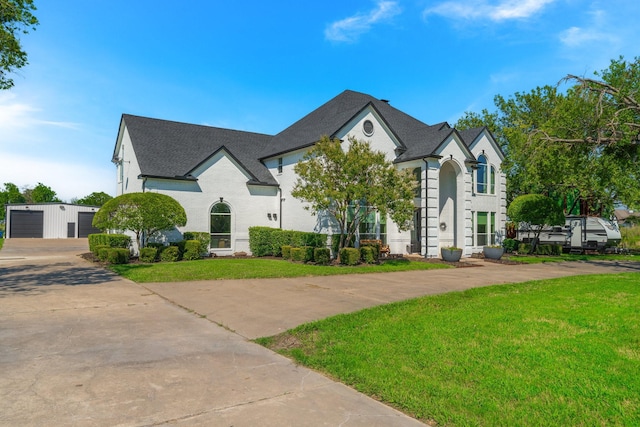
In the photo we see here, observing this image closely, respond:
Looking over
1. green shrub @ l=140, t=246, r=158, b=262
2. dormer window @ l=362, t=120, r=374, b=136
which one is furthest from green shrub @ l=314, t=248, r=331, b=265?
dormer window @ l=362, t=120, r=374, b=136

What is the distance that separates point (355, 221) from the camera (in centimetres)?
1952

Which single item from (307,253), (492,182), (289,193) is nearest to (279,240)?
(289,193)

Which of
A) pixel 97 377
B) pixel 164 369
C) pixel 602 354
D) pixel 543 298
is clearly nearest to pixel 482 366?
pixel 602 354

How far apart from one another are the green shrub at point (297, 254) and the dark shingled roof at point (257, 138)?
19.4ft

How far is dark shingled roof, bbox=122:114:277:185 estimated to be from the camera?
21.4 m

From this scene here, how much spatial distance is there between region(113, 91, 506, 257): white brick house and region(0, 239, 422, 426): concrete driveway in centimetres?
1375

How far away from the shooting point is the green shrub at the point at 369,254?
1867cm

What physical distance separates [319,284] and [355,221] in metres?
7.22

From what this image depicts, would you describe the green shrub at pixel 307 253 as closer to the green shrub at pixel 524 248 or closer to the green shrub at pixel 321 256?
the green shrub at pixel 321 256

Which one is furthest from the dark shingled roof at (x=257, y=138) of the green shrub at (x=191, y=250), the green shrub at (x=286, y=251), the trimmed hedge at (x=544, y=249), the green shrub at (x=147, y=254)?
the trimmed hedge at (x=544, y=249)

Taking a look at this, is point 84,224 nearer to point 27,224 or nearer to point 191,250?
point 27,224

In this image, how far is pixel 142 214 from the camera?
1800cm

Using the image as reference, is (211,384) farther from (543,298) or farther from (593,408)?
(543,298)

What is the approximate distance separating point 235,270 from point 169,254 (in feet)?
16.5
